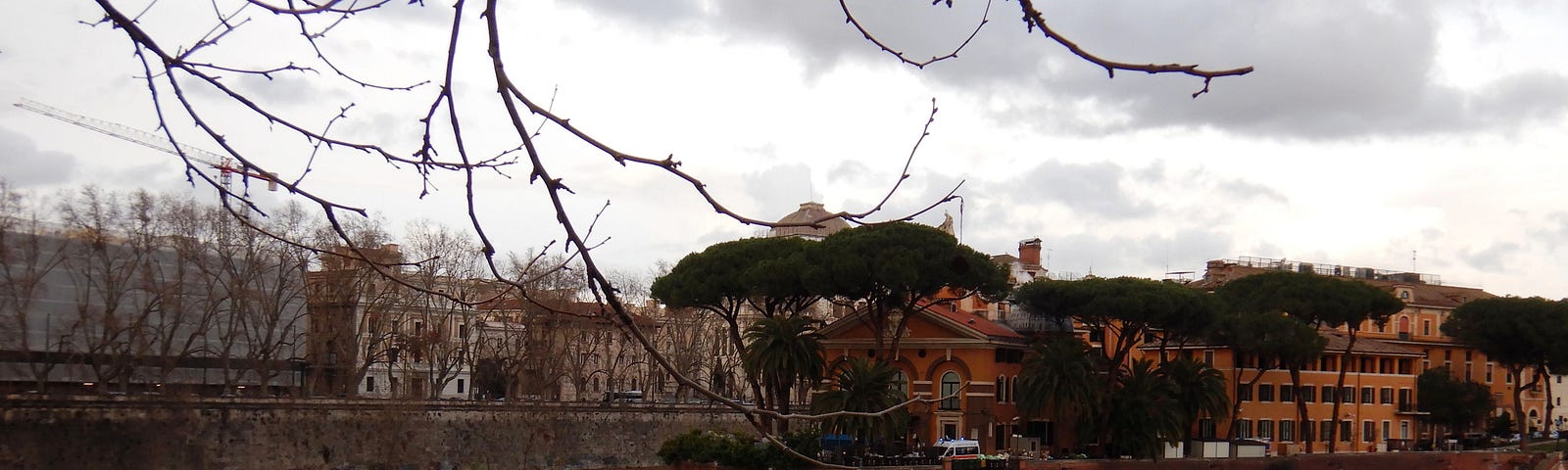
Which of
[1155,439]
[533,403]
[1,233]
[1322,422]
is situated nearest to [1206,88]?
[1,233]

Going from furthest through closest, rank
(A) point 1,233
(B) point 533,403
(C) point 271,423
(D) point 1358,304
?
(D) point 1358,304
(B) point 533,403
(C) point 271,423
(A) point 1,233

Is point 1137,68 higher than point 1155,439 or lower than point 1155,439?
higher

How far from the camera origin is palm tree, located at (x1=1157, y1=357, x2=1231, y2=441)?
1423 inches

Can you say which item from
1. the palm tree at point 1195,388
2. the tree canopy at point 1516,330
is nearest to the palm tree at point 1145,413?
the palm tree at point 1195,388

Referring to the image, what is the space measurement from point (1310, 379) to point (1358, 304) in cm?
291

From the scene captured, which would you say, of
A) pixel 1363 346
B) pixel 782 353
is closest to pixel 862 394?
pixel 782 353

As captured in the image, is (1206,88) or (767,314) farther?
(767,314)

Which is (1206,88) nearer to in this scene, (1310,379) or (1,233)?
(1,233)

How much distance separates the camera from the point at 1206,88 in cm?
263

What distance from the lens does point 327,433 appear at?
35.1 meters

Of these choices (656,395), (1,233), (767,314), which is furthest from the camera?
(656,395)

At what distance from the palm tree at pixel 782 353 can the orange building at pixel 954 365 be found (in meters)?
3.63

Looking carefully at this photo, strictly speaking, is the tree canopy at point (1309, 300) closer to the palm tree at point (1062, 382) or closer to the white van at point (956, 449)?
the palm tree at point (1062, 382)

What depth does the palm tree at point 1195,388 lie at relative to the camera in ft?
119
